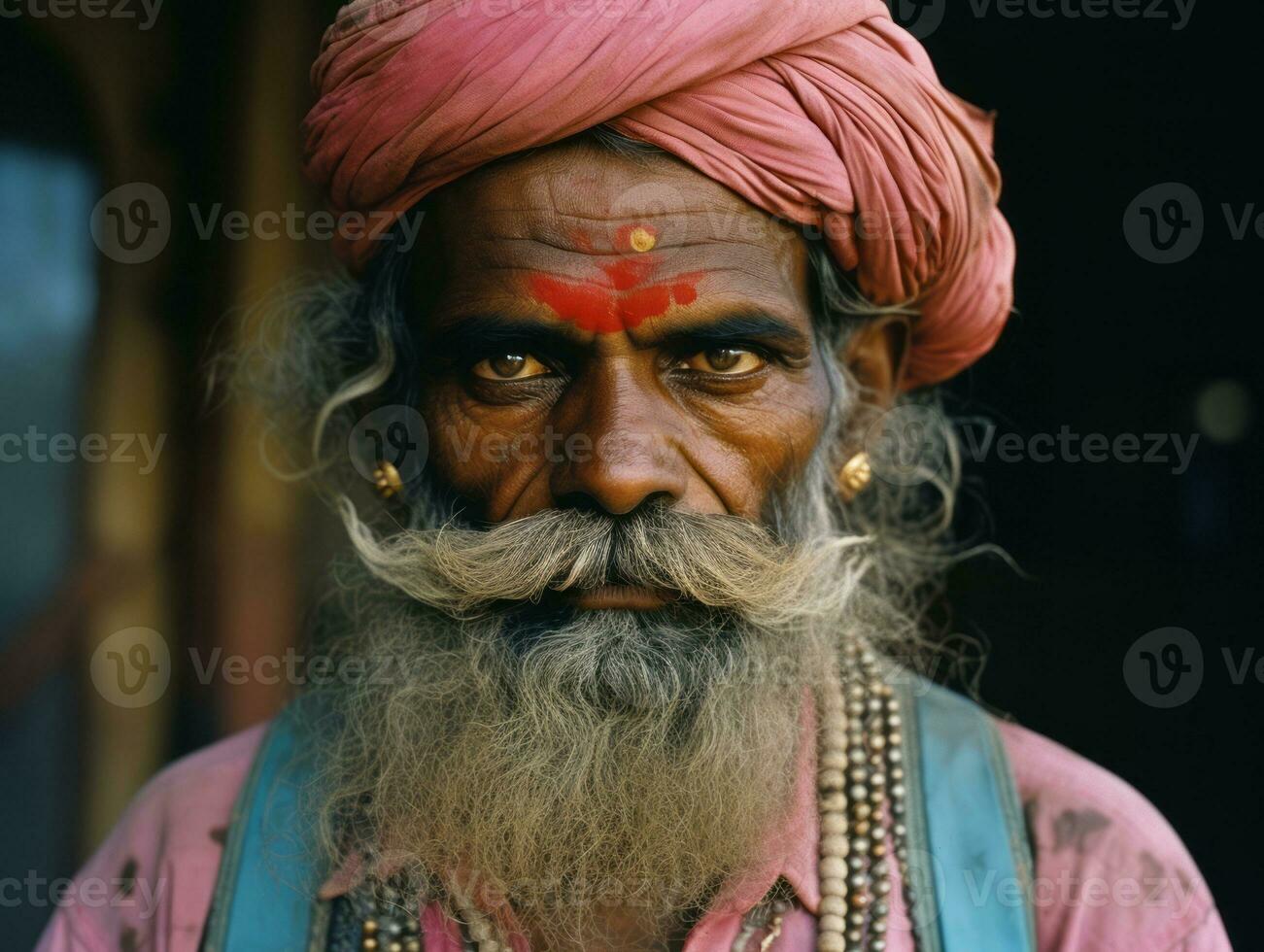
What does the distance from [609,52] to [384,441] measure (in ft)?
2.35

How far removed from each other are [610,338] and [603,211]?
6.6 inches

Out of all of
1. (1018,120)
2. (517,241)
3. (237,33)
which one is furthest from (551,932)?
(237,33)

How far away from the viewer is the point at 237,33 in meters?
3.27

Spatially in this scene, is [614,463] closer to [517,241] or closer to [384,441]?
[517,241]

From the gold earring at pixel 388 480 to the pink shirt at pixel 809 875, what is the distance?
0.49 m

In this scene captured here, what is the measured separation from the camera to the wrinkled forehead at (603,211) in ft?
4.95

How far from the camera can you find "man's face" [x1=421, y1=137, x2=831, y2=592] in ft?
4.95

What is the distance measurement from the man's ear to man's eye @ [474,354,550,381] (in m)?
0.50

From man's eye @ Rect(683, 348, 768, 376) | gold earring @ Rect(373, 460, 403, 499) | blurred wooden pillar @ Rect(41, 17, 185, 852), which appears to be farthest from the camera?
blurred wooden pillar @ Rect(41, 17, 185, 852)

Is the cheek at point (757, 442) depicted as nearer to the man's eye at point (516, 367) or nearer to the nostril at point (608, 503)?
the nostril at point (608, 503)

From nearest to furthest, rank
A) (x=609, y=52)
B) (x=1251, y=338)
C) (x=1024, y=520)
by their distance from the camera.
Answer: (x=609, y=52) < (x=1251, y=338) < (x=1024, y=520)

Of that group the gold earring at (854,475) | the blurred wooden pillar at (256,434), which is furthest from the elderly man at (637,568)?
the blurred wooden pillar at (256,434)

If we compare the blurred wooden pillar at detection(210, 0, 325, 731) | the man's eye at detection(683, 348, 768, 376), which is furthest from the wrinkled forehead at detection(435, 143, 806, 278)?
the blurred wooden pillar at detection(210, 0, 325, 731)

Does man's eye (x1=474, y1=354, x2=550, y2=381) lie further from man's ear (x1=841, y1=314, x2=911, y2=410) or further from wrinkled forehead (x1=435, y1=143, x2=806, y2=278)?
man's ear (x1=841, y1=314, x2=911, y2=410)
